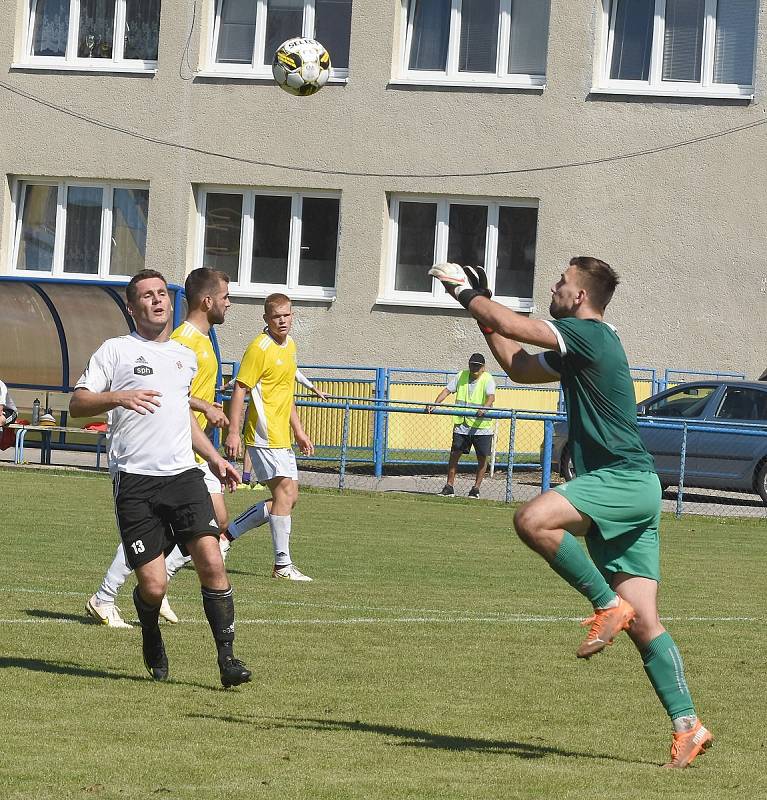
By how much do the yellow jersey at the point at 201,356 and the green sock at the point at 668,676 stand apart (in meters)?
4.15

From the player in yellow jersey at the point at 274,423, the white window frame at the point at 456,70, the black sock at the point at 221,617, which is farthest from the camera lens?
the white window frame at the point at 456,70

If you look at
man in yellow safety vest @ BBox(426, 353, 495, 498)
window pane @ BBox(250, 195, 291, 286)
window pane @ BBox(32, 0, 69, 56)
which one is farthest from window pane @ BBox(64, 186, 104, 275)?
man in yellow safety vest @ BBox(426, 353, 495, 498)

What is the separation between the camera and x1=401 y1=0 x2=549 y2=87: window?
2830 centimetres

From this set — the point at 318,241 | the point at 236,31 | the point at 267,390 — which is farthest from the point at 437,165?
the point at 267,390

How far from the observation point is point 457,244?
1142 inches

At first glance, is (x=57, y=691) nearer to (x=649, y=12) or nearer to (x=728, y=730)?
(x=728, y=730)

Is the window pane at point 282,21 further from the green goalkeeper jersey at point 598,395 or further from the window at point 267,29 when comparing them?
the green goalkeeper jersey at point 598,395

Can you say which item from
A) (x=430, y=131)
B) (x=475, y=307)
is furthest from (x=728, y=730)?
(x=430, y=131)

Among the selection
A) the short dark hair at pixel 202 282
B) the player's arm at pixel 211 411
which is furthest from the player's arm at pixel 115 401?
the short dark hair at pixel 202 282

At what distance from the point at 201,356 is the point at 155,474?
2.48m

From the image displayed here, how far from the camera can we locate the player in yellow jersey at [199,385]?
9.53 meters

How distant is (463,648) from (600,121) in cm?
1955

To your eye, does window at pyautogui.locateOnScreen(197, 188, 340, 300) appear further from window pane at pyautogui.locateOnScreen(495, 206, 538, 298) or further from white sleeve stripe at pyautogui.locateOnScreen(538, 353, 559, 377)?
white sleeve stripe at pyautogui.locateOnScreen(538, 353, 559, 377)

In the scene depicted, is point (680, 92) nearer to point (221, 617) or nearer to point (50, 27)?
point (50, 27)
